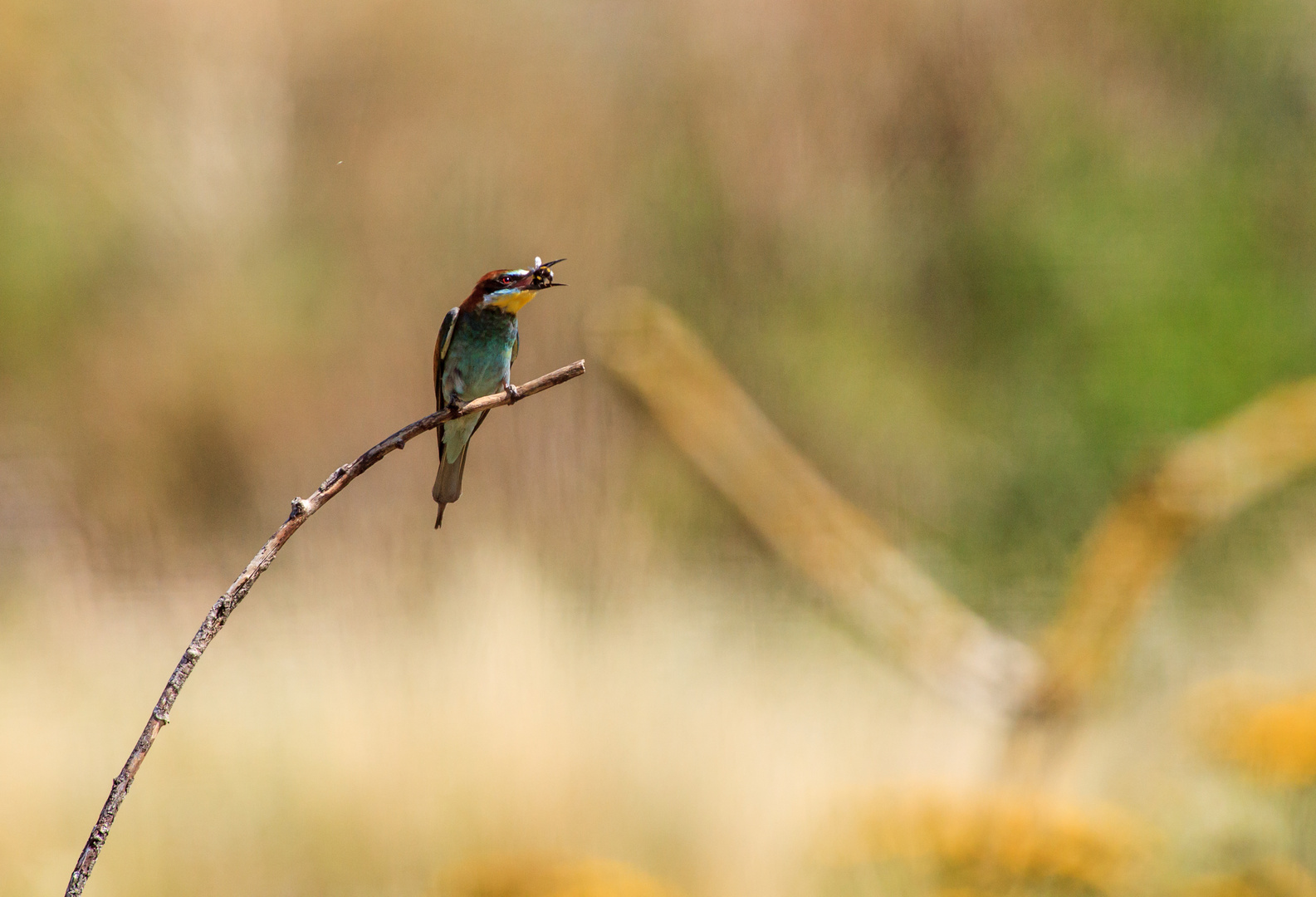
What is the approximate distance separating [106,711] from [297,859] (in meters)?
0.80

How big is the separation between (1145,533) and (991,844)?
1.62 meters

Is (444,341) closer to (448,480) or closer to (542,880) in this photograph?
(448,480)

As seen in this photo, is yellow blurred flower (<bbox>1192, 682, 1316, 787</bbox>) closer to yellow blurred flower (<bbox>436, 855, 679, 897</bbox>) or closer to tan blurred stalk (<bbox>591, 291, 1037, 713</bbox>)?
tan blurred stalk (<bbox>591, 291, 1037, 713</bbox>)

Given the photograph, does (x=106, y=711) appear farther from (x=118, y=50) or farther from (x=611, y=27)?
(x=611, y=27)

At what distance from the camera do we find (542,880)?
2.01 m

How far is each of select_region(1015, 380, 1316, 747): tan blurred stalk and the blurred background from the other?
0.30ft

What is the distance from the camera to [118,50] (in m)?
4.41

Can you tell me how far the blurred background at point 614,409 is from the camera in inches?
98.4

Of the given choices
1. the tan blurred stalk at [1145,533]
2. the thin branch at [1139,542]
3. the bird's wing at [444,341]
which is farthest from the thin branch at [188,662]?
the tan blurred stalk at [1145,533]

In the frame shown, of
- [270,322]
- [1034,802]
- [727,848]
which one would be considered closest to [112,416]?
[270,322]

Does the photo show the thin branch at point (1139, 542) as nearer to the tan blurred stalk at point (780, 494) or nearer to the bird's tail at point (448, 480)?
the tan blurred stalk at point (780, 494)

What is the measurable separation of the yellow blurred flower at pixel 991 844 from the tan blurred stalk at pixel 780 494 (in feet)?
3.31

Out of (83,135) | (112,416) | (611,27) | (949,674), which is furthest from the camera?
(611,27)

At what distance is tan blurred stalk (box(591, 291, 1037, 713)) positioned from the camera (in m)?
3.32
